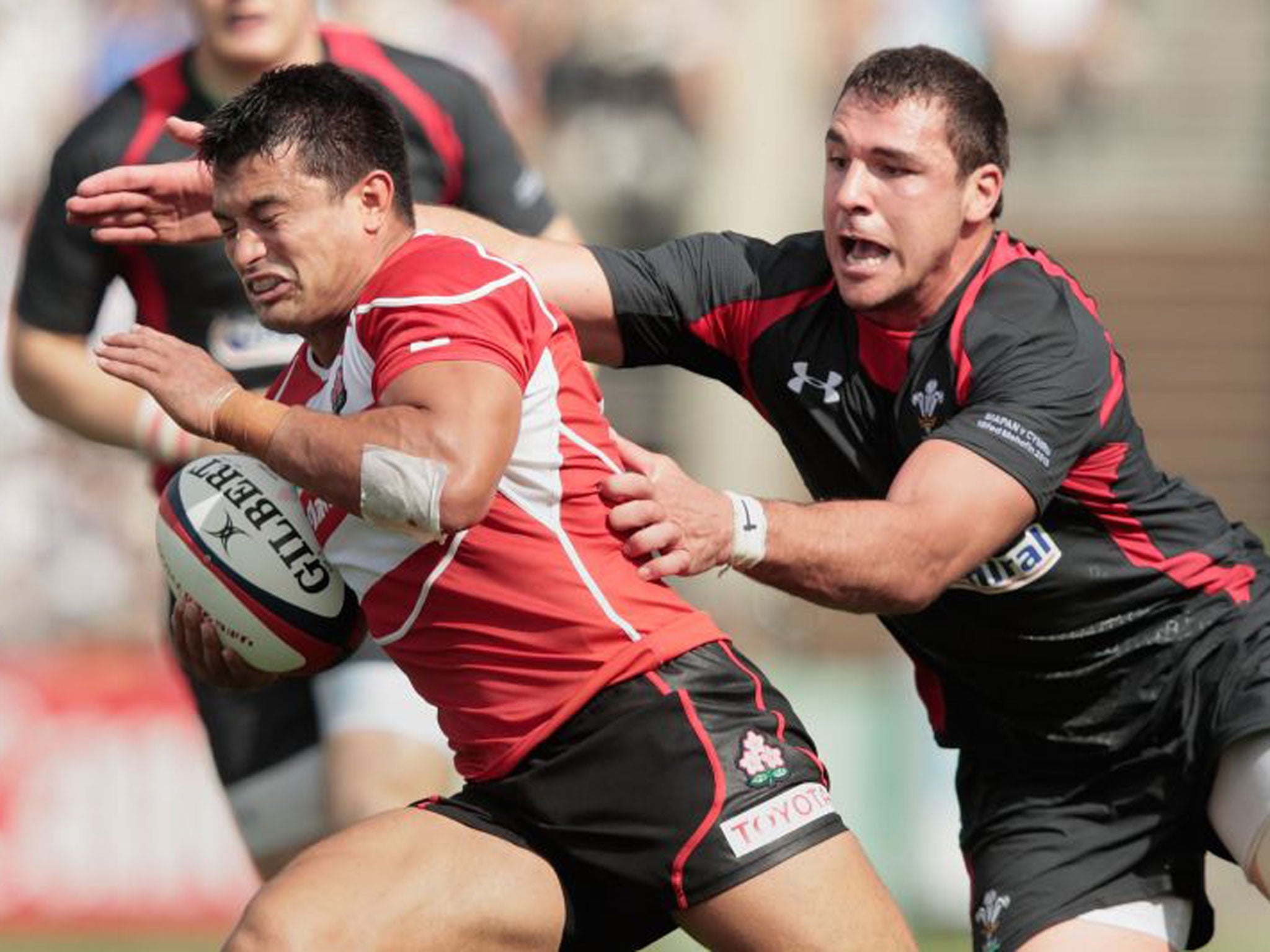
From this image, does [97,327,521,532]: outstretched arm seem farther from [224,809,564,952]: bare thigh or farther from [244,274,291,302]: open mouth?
[224,809,564,952]: bare thigh

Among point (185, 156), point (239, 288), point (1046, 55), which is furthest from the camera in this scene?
point (1046, 55)

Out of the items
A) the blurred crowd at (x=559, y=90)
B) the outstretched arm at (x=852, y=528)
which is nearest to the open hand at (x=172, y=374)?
the outstretched arm at (x=852, y=528)

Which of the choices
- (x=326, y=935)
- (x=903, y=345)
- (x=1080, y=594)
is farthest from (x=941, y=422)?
(x=326, y=935)

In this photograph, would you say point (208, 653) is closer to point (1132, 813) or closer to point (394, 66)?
point (1132, 813)

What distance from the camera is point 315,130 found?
4840mm

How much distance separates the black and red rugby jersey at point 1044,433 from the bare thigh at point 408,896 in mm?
1291

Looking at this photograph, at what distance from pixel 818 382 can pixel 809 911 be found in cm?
136

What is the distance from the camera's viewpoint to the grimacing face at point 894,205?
5.32 metres

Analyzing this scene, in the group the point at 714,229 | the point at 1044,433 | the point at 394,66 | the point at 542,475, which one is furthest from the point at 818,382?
the point at 714,229

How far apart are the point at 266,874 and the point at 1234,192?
31.1 feet

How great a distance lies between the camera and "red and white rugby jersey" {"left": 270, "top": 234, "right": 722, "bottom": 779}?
4766 mm

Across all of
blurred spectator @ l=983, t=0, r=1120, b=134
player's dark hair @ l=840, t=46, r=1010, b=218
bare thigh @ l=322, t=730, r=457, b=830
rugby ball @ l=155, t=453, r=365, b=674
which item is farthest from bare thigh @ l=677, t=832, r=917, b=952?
blurred spectator @ l=983, t=0, r=1120, b=134

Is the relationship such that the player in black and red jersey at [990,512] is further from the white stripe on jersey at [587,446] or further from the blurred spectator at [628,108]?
the blurred spectator at [628,108]

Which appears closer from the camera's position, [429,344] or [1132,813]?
[429,344]
